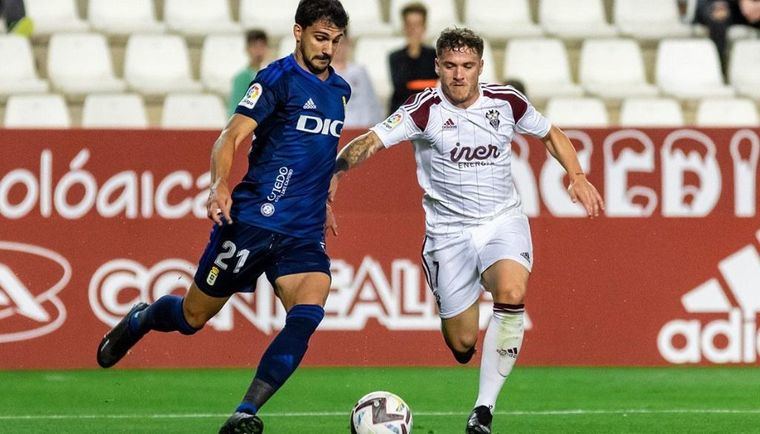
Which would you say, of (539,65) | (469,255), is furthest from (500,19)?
(469,255)

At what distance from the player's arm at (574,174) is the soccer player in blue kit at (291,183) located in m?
1.18

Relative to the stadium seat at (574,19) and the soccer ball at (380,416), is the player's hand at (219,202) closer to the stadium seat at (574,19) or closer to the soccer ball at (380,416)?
the soccer ball at (380,416)

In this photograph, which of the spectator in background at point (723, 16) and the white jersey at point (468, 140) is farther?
the spectator in background at point (723, 16)

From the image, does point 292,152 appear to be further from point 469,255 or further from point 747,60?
point 747,60

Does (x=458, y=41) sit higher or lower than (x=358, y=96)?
higher

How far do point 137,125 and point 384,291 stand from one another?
3.07 metres

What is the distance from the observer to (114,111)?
12.9 metres

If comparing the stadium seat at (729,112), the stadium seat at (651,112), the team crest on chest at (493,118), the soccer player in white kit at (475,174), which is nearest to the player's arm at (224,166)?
→ the soccer player in white kit at (475,174)

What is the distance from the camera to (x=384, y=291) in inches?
427

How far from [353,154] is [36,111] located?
5960mm

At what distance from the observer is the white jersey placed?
7816 mm

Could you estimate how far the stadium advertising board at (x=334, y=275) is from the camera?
1060 centimetres

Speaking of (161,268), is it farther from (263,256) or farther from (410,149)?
(263,256)

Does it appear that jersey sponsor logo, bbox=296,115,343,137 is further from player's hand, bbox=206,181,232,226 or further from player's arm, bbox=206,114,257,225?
player's hand, bbox=206,181,232,226
